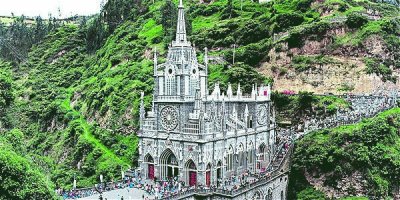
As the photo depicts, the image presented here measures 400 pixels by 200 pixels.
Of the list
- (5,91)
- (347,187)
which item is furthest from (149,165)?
(347,187)

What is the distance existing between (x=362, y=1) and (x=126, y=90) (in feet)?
157

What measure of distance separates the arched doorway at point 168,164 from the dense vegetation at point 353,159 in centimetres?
1447

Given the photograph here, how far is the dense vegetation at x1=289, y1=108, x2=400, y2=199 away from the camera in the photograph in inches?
1881

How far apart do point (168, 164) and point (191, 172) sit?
3028 millimetres

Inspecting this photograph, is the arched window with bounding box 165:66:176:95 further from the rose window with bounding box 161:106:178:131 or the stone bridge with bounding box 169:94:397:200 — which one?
the stone bridge with bounding box 169:94:397:200

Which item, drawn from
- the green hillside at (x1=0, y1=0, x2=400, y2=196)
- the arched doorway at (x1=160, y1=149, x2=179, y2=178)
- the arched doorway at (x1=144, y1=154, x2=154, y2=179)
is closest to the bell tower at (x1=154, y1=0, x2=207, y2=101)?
the arched doorway at (x1=160, y1=149, x2=179, y2=178)

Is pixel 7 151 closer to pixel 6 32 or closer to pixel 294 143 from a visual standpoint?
pixel 294 143

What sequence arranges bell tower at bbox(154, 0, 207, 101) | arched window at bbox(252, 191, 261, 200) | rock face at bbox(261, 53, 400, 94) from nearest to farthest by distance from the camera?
bell tower at bbox(154, 0, 207, 101) < arched window at bbox(252, 191, 261, 200) < rock face at bbox(261, 53, 400, 94)

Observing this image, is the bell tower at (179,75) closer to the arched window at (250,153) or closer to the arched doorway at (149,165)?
the arched doorway at (149,165)

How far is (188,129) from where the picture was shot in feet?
143

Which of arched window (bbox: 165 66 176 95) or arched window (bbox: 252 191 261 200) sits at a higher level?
arched window (bbox: 165 66 176 95)

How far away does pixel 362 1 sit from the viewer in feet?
286

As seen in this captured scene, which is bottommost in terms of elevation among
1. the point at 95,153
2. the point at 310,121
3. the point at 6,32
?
the point at 95,153

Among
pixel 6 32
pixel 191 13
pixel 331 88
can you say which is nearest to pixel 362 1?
pixel 331 88
